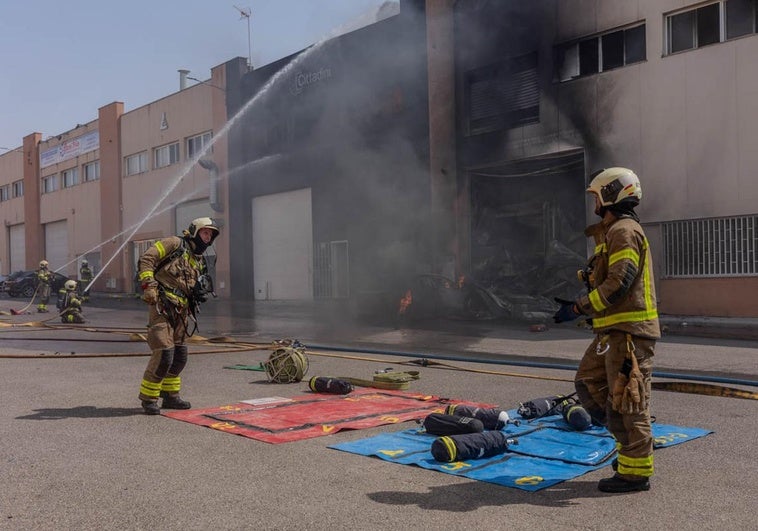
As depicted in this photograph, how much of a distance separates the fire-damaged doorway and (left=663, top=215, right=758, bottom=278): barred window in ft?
6.93

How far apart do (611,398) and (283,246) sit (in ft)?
83.9

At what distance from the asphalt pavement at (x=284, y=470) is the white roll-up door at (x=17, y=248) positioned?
152 feet

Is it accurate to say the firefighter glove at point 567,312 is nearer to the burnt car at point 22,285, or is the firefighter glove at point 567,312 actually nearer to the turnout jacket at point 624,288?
the turnout jacket at point 624,288

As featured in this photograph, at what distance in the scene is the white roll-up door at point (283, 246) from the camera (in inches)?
1099

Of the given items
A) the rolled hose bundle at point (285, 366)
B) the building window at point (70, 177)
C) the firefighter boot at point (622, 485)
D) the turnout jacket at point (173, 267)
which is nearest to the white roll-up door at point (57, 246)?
the building window at point (70, 177)

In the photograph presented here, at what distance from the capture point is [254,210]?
30.6 metres

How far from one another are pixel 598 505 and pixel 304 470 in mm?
1715

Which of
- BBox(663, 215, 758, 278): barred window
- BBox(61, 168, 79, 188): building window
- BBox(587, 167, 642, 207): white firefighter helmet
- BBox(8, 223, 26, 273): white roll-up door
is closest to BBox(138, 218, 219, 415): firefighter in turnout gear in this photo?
BBox(587, 167, 642, 207): white firefighter helmet

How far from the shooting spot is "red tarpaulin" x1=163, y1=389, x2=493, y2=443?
219 inches

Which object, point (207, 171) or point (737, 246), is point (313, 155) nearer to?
point (207, 171)

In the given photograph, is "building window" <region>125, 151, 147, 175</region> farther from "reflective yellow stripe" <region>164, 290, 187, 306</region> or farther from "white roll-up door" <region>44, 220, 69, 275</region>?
"reflective yellow stripe" <region>164, 290, 187, 306</region>

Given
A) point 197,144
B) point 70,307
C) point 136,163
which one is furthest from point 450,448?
point 136,163

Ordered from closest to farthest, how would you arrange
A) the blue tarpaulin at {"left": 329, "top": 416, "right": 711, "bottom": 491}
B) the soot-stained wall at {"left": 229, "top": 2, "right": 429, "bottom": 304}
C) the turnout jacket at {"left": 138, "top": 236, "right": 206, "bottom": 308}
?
the blue tarpaulin at {"left": 329, "top": 416, "right": 711, "bottom": 491} < the turnout jacket at {"left": 138, "top": 236, "right": 206, "bottom": 308} < the soot-stained wall at {"left": 229, "top": 2, "right": 429, "bottom": 304}

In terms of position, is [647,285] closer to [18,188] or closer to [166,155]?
[166,155]
